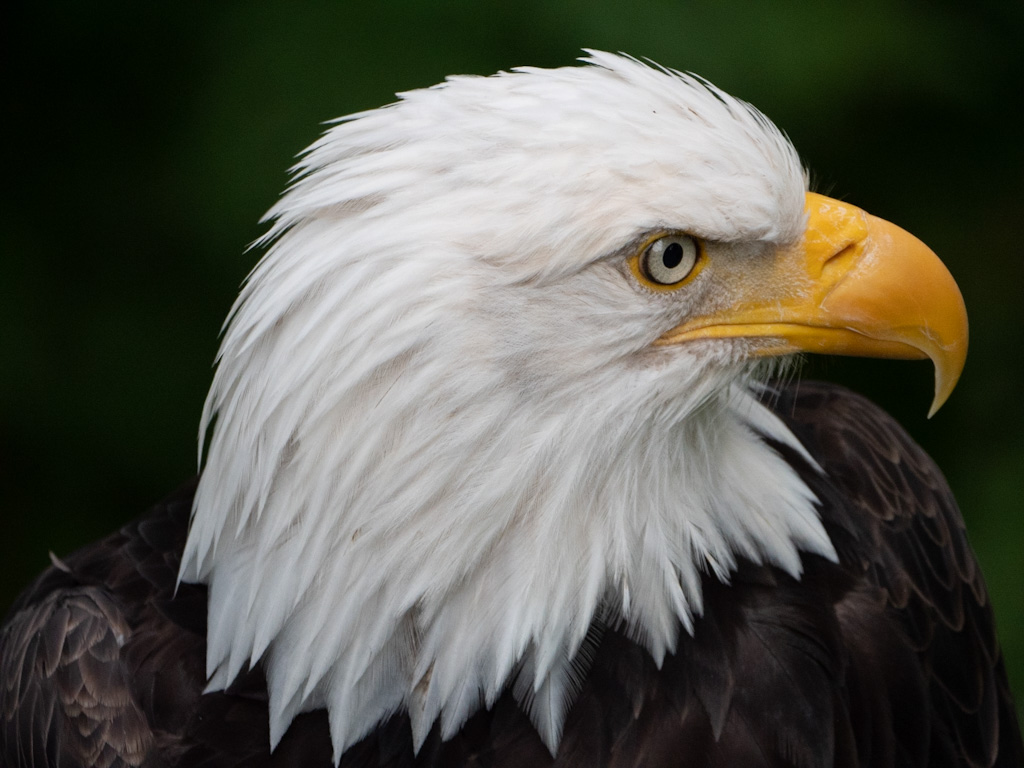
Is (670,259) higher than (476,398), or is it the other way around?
(670,259)

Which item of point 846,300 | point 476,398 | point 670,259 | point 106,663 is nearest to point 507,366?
point 476,398

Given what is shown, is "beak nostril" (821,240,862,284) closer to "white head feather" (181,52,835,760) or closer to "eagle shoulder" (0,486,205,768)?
"white head feather" (181,52,835,760)

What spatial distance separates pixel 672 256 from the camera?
1.78 meters

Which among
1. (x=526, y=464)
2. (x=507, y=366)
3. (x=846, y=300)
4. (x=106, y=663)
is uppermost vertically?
(x=846, y=300)

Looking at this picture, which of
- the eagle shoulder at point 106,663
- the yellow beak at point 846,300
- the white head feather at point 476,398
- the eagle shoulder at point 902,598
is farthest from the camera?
the eagle shoulder at point 902,598

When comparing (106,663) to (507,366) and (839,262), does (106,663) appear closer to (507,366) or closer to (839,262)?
(507,366)

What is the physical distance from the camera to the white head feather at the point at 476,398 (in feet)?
5.68

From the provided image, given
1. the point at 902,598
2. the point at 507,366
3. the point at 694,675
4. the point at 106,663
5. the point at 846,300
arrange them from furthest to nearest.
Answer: the point at 902,598, the point at 106,663, the point at 694,675, the point at 846,300, the point at 507,366

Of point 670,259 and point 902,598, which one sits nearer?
point 670,259

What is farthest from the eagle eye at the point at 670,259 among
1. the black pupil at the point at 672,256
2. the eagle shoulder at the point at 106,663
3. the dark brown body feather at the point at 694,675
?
the eagle shoulder at the point at 106,663

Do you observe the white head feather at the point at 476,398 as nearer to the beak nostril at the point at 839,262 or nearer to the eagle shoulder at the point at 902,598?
the beak nostril at the point at 839,262

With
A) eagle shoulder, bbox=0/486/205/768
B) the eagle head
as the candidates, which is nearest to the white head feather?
the eagle head

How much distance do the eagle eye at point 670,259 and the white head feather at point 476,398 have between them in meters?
0.04

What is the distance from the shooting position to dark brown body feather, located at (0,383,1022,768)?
76.7 inches
